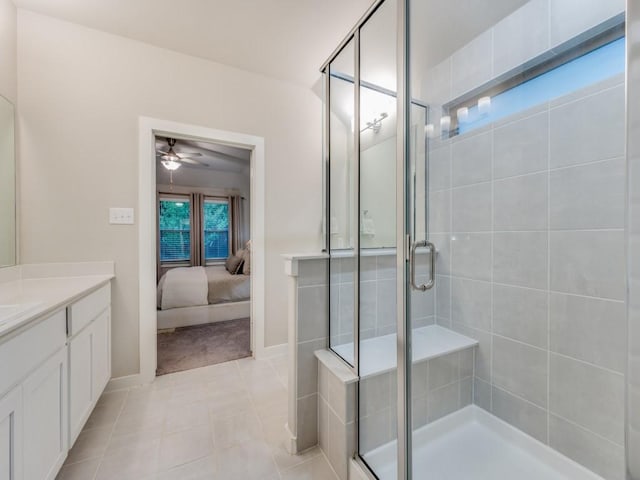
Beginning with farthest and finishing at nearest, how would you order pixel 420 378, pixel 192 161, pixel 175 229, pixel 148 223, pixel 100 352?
pixel 175 229, pixel 192 161, pixel 148 223, pixel 100 352, pixel 420 378

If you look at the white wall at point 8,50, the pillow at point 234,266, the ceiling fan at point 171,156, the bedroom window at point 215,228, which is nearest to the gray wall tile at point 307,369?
the white wall at point 8,50

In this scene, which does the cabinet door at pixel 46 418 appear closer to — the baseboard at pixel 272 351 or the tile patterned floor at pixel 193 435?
the tile patterned floor at pixel 193 435

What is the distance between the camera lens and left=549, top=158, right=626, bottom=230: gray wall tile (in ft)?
4.01

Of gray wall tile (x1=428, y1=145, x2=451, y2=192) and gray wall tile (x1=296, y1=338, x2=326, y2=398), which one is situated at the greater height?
gray wall tile (x1=428, y1=145, x2=451, y2=192)

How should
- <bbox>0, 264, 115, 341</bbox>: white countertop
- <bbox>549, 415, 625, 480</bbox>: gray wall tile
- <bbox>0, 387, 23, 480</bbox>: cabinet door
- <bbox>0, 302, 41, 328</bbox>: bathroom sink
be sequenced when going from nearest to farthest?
<bbox>0, 387, 23, 480</bbox>: cabinet door < <bbox>0, 264, 115, 341</bbox>: white countertop < <bbox>0, 302, 41, 328</bbox>: bathroom sink < <bbox>549, 415, 625, 480</bbox>: gray wall tile

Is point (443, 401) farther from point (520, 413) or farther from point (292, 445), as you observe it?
point (292, 445)

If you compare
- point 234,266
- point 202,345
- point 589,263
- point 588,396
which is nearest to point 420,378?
point 588,396

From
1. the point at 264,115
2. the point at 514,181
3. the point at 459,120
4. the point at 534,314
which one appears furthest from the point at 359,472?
the point at 264,115

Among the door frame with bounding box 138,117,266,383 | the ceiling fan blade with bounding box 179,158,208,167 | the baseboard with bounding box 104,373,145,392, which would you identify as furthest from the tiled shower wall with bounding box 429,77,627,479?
the ceiling fan blade with bounding box 179,158,208,167

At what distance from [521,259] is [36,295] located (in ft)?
8.94

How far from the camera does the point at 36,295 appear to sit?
138 cm

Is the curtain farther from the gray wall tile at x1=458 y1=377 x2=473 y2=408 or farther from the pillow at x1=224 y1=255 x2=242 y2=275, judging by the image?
the gray wall tile at x1=458 y1=377 x2=473 y2=408

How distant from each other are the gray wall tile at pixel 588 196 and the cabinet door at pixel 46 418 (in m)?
2.49

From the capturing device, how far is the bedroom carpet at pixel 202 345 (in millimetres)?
2398
